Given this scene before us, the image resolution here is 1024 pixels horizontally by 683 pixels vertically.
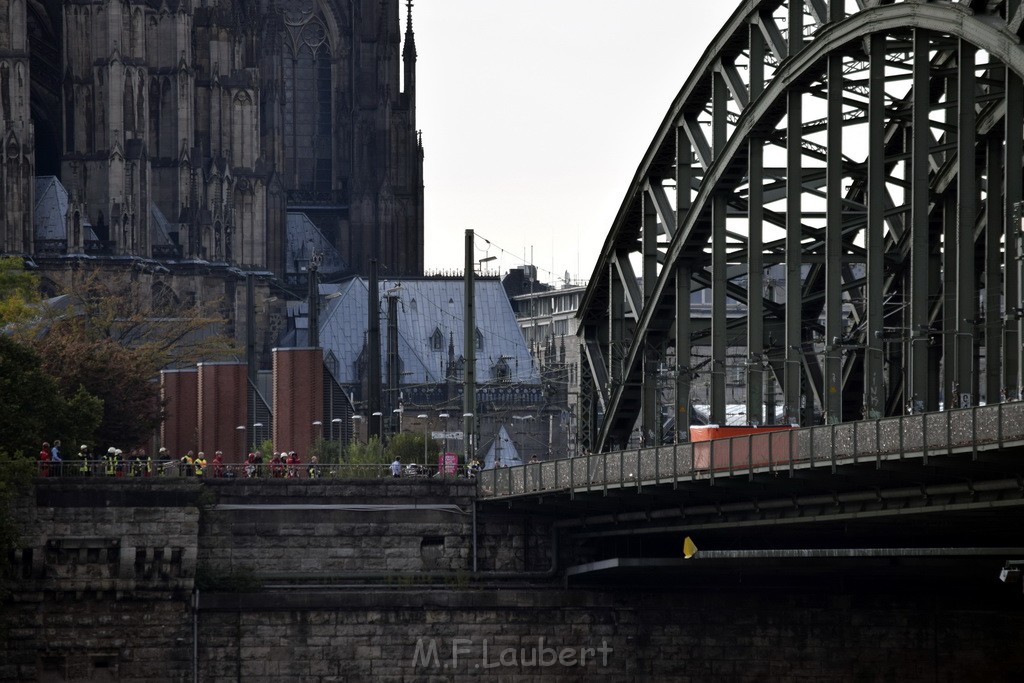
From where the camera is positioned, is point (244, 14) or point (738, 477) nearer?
point (738, 477)

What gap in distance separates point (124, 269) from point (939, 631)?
70762mm

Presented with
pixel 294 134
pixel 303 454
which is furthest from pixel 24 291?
pixel 294 134

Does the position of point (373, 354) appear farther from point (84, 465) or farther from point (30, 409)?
point (84, 465)

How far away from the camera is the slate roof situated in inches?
6658

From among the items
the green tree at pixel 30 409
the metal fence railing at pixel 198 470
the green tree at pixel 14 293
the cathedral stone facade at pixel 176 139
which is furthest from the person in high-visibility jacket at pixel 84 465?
the cathedral stone facade at pixel 176 139

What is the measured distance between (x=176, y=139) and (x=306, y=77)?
132ft

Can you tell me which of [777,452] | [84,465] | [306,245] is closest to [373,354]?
[84,465]

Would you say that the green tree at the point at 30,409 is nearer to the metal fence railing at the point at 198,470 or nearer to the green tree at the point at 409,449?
the metal fence railing at the point at 198,470

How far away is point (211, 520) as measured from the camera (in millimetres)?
69688

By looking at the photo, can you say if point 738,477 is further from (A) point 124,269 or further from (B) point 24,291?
(A) point 124,269

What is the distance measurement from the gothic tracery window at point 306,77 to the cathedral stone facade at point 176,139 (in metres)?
2.45

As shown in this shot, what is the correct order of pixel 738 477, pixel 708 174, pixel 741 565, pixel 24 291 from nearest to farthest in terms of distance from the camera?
pixel 738 477 → pixel 741 565 → pixel 708 174 → pixel 24 291

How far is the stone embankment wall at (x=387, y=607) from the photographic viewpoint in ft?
221

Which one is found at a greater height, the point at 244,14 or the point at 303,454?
the point at 244,14
